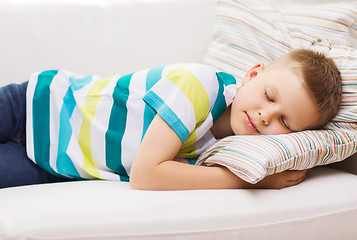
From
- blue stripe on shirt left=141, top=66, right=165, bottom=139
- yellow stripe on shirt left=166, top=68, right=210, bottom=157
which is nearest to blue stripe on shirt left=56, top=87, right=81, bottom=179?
blue stripe on shirt left=141, top=66, right=165, bottom=139

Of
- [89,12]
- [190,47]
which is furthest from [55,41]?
[190,47]

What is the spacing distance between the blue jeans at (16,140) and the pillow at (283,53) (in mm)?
484

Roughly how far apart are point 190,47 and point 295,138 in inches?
25.6

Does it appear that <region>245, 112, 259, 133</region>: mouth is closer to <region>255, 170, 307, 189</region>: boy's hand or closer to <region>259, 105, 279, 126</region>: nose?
<region>259, 105, 279, 126</region>: nose

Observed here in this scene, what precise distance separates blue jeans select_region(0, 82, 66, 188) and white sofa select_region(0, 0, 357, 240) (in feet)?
0.58

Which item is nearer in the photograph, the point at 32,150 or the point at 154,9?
the point at 32,150

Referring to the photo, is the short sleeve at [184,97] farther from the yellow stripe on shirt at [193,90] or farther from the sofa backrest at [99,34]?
the sofa backrest at [99,34]

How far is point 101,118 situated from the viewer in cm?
117

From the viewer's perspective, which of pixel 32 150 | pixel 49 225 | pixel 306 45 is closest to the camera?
pixel 49 225

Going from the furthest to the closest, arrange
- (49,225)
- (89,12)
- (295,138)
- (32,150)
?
(89,12) < (32,150) < (295,138) < (49,225)

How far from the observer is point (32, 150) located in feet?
3.79

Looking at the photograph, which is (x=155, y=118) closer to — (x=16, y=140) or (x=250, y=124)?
(x=250, y=124)

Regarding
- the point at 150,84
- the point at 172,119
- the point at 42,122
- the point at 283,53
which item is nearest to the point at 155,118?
the point at 172,119

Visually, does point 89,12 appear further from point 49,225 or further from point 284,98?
point 49,225
